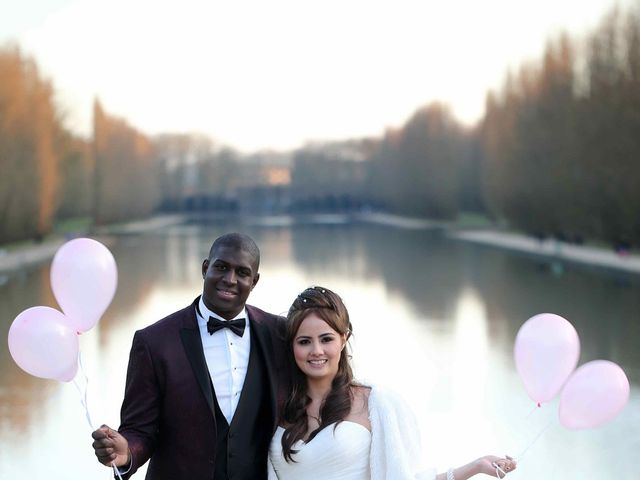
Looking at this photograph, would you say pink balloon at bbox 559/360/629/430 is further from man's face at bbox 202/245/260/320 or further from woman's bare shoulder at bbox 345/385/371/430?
man's face at bbox 202/245/260/320

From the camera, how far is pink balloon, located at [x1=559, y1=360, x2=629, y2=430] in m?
3.01

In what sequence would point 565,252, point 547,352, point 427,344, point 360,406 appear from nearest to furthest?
point 360,406, point 547,352, point 427,344, point 565,252

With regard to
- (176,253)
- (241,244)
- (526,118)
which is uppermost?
(526,118)

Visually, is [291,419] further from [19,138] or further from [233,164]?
[233,164]

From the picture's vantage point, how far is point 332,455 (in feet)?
9.13

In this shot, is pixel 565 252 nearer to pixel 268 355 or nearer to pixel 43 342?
pixel 268 355

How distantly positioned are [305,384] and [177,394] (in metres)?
0.39

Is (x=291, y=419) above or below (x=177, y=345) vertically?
below

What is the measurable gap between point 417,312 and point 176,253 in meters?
14.1

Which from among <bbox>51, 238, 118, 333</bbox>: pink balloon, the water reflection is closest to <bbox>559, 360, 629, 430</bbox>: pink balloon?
<bbox>51, 238, 118, 333</bbox>: pink balloon

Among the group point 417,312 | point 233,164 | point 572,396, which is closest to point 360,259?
point 417,312

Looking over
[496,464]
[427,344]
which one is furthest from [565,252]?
[496,464]

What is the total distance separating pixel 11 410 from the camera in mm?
7586

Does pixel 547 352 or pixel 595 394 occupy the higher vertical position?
pixel 547 352
